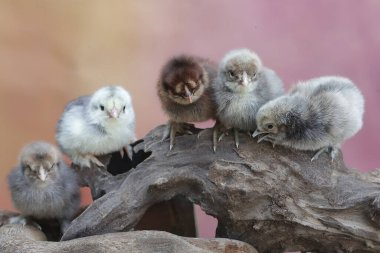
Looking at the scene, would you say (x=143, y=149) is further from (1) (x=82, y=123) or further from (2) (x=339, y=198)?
(2) (x=339, y=198)

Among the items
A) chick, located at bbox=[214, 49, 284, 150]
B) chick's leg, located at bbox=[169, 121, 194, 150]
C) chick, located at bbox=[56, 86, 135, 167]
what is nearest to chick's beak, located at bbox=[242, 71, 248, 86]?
chick, located at bbox=[214, 49, 284, 150]

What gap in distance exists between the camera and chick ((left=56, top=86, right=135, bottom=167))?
1.80 metres

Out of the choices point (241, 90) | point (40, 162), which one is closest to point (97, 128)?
point (40, 162)

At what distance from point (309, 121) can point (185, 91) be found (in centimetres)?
36

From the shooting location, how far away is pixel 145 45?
2.30 m

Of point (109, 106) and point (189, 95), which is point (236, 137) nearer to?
point (189, 95)

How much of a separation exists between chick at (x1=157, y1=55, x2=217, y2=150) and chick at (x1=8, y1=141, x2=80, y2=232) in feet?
1.11

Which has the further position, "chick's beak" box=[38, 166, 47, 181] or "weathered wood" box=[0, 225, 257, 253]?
"chick's beak" box=[38, 166, 47, 181]

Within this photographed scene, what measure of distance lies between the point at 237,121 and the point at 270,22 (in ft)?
2.55

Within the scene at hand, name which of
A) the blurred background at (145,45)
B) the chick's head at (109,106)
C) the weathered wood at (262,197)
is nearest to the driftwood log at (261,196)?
the weathered wood at (262,197)

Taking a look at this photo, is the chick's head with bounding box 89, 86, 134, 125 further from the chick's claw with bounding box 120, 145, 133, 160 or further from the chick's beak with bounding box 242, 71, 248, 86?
the chick's beak with bounding box 242, 71, 248, 86

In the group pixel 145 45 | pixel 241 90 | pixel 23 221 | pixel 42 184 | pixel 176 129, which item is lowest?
pixel 23 221

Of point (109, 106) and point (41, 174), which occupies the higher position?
point (109, 106)

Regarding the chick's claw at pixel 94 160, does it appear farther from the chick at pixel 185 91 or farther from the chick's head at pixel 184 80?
the chick's head at pixel 184 80
